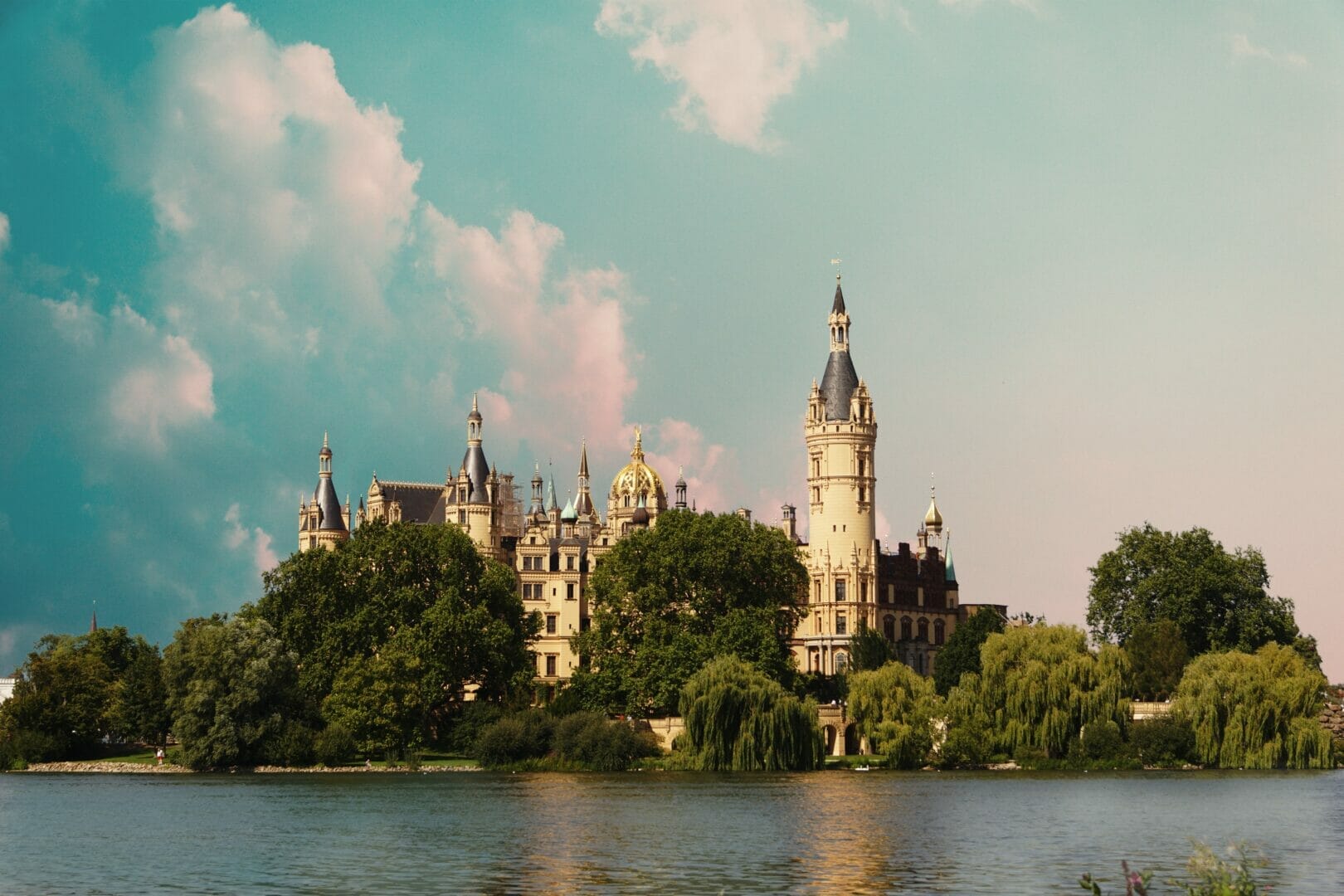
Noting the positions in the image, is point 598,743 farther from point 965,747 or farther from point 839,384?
point 839,384

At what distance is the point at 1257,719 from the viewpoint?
7944 centimetres

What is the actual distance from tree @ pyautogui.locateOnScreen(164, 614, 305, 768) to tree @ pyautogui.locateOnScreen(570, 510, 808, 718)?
1608 centimetres

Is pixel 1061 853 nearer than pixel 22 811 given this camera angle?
Yes

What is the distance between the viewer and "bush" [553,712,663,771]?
87.2m

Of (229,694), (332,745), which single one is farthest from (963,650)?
(229,694)

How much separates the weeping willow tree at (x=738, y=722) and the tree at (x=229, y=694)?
2028 centimetres

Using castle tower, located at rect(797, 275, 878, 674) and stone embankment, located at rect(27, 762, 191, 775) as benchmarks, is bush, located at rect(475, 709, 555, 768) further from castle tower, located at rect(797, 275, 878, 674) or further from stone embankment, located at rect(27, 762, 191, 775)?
castle tower, located at rect(797, 275, 878, 674)

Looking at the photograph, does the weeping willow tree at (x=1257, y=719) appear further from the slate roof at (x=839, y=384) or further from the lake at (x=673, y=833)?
the slate roof at (x=839, y=384)

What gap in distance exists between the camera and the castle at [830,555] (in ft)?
443

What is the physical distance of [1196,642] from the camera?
110688mm

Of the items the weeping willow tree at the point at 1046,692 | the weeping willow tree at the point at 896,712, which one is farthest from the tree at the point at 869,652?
the weeping willow tree at the point at 1046,692

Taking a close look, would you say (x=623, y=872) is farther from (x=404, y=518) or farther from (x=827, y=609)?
(x=404, y=518)

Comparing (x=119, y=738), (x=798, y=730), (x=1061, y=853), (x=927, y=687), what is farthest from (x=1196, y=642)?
(x=1061, y=853)

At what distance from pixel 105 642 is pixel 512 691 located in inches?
1350
